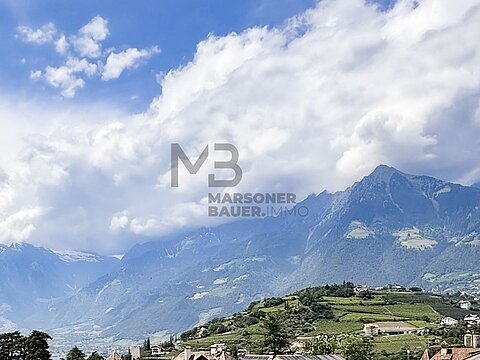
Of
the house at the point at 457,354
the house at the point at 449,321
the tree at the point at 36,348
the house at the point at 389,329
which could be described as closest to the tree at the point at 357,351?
the house at the point at 457,354

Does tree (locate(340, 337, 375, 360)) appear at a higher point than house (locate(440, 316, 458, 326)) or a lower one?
lower

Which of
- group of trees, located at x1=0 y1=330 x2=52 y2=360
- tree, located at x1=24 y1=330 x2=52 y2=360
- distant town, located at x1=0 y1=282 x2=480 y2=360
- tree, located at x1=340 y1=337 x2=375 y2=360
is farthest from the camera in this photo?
tree, located at x1=340 y1=337 x2=375 y2=360

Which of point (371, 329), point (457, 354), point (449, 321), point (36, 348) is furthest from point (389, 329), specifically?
point (457, 354)

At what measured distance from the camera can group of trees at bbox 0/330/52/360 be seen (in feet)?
293

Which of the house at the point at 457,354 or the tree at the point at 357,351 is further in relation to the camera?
the tree at the point at 357,351

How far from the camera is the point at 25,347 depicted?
90.6 meters

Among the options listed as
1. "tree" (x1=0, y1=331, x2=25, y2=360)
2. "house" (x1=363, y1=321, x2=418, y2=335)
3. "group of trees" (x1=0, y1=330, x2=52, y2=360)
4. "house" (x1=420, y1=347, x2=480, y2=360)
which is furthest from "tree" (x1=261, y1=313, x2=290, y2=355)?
"house" (x1=363, y1=321, x2=418, y2=335)

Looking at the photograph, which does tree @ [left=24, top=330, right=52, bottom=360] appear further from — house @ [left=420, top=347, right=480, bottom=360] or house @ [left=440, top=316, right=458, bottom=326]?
house @ [left=440, top=316, right=458, bottom=326]

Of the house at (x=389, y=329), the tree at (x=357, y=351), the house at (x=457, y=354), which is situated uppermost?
the house at (x=389, y=329)

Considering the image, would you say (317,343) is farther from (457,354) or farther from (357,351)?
(457,354)

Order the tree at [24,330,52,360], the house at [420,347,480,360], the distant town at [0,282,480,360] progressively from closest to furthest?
the house at [420,347,480,360]
the distant town at [0,282,480,360]
the tree at [24,330,52,360]

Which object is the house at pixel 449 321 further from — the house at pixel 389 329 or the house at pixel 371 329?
the house at pixel 371 329

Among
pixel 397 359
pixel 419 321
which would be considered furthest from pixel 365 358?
pixel 419 321

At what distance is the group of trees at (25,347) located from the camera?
89.2 meters
